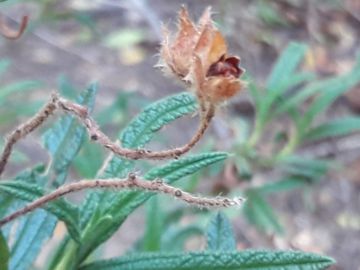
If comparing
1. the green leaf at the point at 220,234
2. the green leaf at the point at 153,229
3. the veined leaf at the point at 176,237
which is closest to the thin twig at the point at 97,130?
the green leaf at the point at 220,234

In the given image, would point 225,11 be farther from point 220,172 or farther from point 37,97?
point 220,172

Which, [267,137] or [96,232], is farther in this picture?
[267,137]

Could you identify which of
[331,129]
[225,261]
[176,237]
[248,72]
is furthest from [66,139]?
[248,72]

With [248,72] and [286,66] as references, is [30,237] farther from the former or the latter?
[248,72]

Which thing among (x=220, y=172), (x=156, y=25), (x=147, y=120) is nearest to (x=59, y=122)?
(x=147, y=120)

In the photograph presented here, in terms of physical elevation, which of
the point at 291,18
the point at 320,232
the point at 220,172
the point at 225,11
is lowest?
the point at 220,172

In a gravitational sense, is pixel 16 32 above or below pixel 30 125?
above
